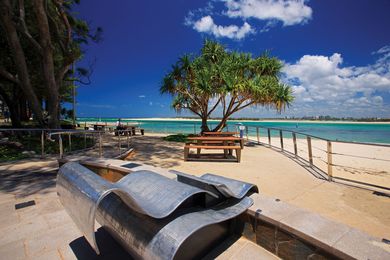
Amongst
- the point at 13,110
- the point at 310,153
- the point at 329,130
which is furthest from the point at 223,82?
the point at 329,130

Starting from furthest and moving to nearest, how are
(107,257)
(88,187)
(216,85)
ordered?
(216,85)
(107,257)
(88,187)

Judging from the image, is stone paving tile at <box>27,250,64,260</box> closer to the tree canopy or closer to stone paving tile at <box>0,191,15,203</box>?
stone paving tile at <box>0,191,15,203</box>

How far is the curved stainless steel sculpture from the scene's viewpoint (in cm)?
128

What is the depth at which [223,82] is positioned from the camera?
35.1 ft

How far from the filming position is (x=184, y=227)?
52.0 inches

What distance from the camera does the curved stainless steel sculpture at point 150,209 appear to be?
1276 mm

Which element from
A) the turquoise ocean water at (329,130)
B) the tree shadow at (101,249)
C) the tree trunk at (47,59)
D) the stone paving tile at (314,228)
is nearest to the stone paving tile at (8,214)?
the tree shadow at (101,249)

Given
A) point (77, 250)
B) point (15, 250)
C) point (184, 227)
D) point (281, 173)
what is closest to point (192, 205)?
point (184, 227)

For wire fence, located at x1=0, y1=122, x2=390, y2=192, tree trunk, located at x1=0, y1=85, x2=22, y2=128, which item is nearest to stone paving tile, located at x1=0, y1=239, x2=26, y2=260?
wire fence, located at x1=0, y1=122, x2=390, y2=192

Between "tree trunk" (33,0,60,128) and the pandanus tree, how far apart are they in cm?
584

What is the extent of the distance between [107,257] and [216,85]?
985 cm

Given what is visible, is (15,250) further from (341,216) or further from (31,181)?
(341,216)

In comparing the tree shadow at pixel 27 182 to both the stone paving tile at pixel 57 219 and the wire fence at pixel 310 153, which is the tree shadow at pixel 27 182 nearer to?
the wire fence at pixel 310 153

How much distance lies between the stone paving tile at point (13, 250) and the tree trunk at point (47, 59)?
9.41m
